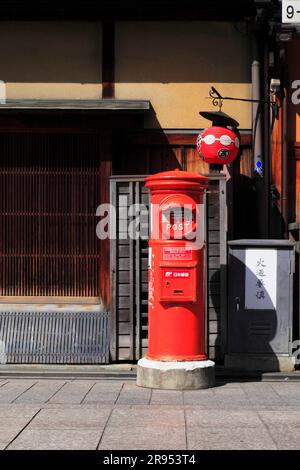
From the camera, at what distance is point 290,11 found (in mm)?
9406

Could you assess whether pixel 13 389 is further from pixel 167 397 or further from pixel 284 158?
pixel 284 158

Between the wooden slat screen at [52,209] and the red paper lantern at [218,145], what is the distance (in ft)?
5.72

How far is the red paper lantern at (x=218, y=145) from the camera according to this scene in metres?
10.1

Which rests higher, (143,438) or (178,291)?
(178,291)

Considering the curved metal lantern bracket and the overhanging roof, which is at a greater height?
the curved metal lantern bracket

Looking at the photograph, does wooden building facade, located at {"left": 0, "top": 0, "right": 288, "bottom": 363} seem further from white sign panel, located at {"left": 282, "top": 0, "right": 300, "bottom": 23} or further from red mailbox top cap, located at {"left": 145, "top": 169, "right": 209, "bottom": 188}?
red mailbox top cap, located at {"left": 145, "top": 169, "right": 209, "bottom": 188}

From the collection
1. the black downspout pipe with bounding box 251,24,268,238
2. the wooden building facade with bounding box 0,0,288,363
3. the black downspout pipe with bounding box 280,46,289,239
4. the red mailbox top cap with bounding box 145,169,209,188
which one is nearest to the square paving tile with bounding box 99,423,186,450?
the red mailbox top cap with bounding box 145,169,209,188

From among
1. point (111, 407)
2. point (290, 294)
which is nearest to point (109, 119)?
point (290, 294)

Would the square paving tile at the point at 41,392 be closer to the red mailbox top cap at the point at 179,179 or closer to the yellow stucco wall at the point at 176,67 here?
the red mailbox top cap at the point at 179,179

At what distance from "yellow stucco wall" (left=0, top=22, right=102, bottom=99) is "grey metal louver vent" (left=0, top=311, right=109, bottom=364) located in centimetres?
341

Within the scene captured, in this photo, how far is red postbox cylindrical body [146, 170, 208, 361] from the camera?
8523mm

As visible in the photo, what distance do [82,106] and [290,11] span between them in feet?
10.5

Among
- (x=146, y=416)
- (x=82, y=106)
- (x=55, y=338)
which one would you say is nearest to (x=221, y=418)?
(x=146, y=416)

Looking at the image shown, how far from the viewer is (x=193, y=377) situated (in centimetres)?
841
